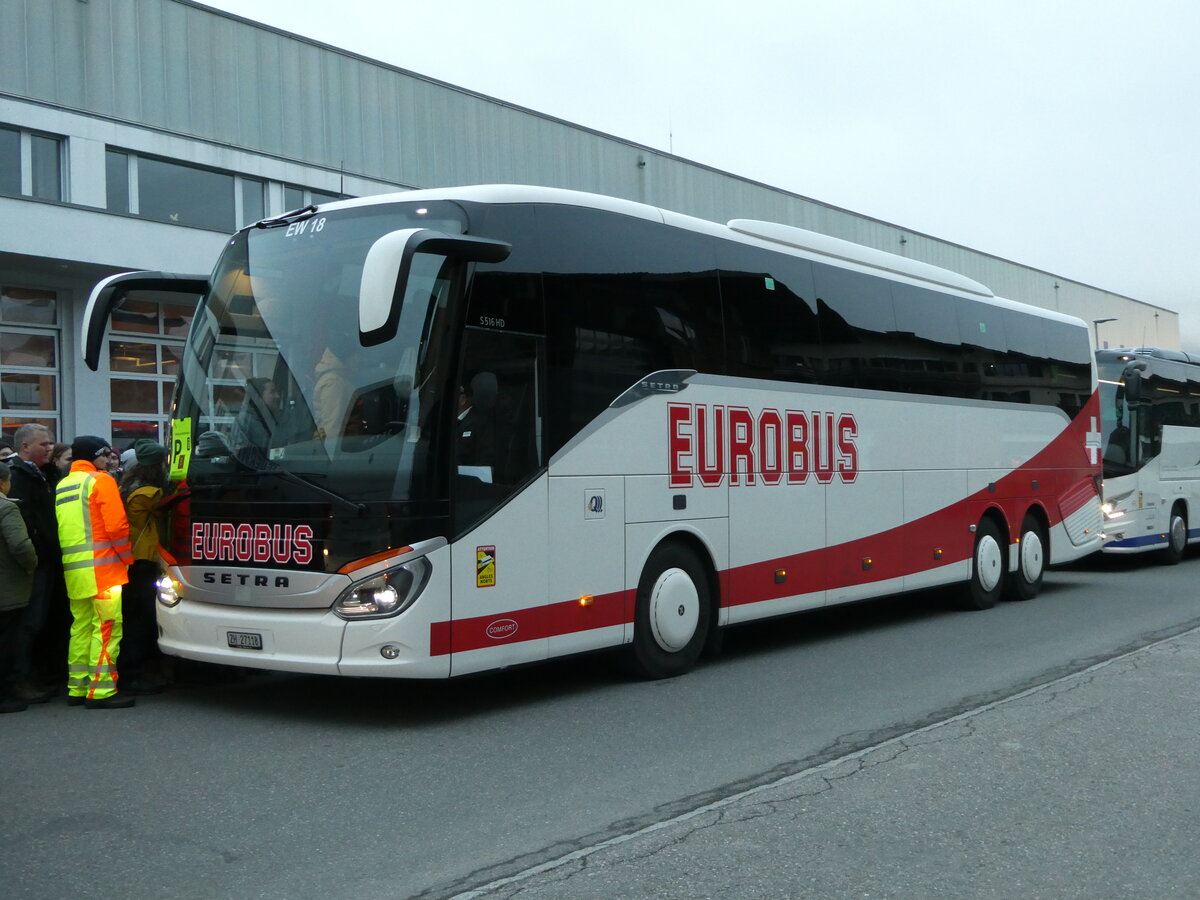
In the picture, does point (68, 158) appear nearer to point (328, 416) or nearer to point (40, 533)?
point (40, 533)

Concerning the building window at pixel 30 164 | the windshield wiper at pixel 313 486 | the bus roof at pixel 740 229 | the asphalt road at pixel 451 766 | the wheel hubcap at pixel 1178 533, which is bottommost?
the asphalt road at pixel 451 766

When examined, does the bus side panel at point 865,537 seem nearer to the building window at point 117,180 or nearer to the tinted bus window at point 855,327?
the tinted bus window at point 855,327

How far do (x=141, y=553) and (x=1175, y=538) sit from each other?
56.8ft

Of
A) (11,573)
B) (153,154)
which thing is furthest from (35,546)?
(153,154)

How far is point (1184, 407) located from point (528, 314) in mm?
16534

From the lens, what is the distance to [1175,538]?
20.5 metres

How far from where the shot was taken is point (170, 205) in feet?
69.6

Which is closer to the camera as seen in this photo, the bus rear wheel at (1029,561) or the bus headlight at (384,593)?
the bus headlight at (384,593)

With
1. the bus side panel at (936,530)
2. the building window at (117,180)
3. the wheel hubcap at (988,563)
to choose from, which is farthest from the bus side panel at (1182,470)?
the building window at (117,180)

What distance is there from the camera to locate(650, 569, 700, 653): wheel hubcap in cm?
916

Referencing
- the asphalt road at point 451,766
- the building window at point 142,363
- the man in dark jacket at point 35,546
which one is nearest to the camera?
the asphalt road at point 451,766

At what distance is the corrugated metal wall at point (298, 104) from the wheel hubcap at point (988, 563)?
14.7 metres

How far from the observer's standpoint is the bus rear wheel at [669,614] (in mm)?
9078

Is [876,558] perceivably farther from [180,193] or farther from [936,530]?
[180,193]
